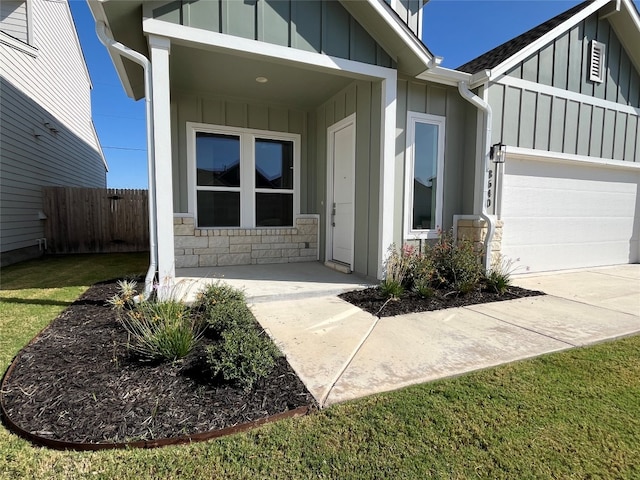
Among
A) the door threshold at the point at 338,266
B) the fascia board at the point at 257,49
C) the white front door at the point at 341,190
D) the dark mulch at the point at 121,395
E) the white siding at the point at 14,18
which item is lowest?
the dark mulch at the point at 121,395

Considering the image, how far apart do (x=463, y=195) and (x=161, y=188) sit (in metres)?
4.64

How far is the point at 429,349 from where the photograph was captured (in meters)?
2.96

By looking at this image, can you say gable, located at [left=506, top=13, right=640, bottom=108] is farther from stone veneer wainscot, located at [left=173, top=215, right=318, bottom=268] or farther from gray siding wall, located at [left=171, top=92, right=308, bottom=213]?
stone veneer wainscot, located at [left=173, top=215, right=318, bottom=268]

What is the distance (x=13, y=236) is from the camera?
7.12 metres

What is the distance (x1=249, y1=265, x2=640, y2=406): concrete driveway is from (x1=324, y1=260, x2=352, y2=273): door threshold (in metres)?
0.66

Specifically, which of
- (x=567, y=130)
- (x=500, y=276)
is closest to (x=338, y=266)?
(x=500, y=276)

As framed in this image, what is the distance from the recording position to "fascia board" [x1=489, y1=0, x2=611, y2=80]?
5297 mm

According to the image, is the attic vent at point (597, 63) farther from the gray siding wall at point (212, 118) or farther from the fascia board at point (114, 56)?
the fascia board at point (114, 56)

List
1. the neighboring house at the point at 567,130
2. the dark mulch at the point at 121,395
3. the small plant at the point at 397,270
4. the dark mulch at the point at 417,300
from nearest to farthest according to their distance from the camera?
1. the dark mulch at the point at 121,395
2. the dark mulch at the point at 417,300
3. the small plant at the point at 397,270
4. the neighboring house at the point at 567,130

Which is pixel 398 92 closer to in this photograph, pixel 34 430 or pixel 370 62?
A: pixel 370 62

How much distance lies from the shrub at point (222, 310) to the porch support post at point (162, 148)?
67 cm

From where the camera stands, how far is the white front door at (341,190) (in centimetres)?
572

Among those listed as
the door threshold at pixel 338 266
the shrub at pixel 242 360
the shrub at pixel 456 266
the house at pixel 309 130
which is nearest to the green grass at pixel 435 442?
the shrub at pixel 242 360

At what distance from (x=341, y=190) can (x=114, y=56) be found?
3.76m
